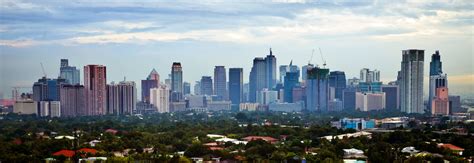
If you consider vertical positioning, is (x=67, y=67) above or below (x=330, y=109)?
above

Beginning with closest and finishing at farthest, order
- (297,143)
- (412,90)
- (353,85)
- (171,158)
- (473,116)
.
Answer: (171,158)
(297,143)
(473,116)
(412,90)
(353,85)

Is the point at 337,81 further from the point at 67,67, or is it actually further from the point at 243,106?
the point at 67,67

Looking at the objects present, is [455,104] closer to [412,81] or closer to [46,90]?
[412,81]

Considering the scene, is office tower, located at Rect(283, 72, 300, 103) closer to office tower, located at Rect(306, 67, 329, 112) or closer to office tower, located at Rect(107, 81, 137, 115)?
office tower, located at Rect(306, 67, 329, 112)

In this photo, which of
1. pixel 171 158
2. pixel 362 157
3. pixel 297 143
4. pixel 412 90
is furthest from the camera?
pixel 412 90

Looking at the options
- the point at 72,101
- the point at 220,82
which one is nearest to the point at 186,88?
the point at 220,82

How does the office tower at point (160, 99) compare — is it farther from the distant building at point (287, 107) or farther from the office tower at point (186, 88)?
the office tower at point (186, 88)

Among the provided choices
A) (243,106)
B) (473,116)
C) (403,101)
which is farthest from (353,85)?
(473,116)
